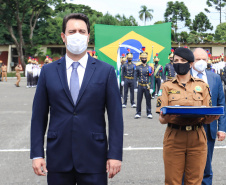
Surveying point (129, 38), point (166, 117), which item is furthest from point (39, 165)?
point (129, 38)

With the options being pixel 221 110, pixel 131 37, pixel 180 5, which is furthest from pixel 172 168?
pixel 180 5

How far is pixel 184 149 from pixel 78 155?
121 cm

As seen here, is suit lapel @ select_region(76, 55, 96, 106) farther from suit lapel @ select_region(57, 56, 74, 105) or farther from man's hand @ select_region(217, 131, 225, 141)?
man's hand @ select_region(217, 131, 225, 141)

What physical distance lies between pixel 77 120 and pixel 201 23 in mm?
76745

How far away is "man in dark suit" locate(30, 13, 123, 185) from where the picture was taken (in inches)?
104

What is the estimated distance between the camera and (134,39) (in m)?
20.3

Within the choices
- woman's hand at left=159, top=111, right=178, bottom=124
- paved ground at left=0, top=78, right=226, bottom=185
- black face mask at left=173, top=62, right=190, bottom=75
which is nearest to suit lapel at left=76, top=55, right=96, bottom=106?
woman's hand at left=159, top=111, right=178, bottom=124

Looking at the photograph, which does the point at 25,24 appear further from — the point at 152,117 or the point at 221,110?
the point at 221,110

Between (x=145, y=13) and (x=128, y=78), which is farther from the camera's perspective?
(x=145, y=13)

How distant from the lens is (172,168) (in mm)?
3451

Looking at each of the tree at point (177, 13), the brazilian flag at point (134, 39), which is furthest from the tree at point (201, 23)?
the brazilian flag at point (134, 39)

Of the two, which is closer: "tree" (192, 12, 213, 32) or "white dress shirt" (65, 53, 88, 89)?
"white dress shirt" (65, 53, 88, 89)

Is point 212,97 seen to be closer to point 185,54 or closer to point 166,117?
point 185,54

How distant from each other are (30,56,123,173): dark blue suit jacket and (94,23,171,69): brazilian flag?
17.1 m
